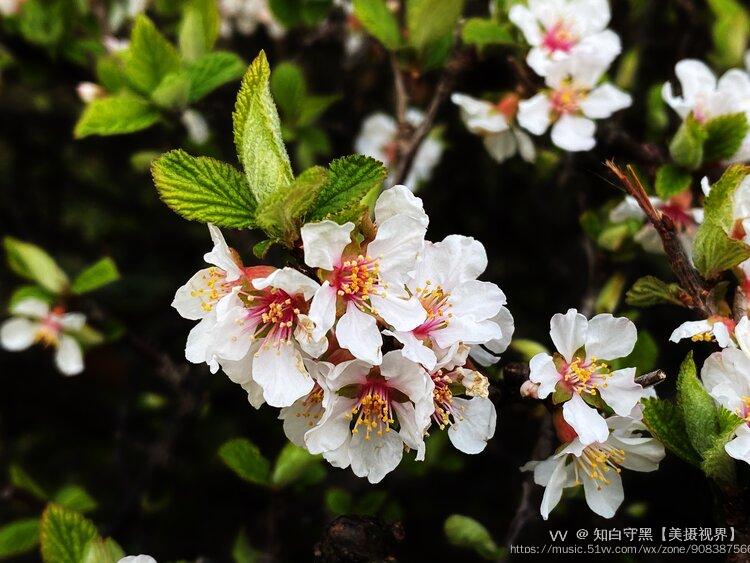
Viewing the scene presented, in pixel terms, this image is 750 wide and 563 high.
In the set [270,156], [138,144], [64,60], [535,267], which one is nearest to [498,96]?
[270,156]

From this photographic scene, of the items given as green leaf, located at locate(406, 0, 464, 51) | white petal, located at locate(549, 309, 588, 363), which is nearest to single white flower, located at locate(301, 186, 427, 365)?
white petal, located at locate(549, 309, 588, 363)

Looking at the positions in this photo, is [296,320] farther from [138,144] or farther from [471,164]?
[138,144]

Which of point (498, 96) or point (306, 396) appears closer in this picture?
point (306, 396)

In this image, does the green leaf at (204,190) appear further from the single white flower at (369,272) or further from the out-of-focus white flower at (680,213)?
the out-of-focus white flower at (680,213)

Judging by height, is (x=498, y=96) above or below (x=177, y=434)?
above

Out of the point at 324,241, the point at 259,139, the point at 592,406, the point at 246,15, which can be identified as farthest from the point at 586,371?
the point at 246,15

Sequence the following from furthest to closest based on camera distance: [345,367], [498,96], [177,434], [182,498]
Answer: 1. [182,498]
2. [177,434]
3. [498,96]
4. [345,367]

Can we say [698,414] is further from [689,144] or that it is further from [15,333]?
[15,333]
